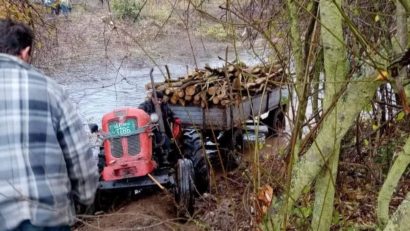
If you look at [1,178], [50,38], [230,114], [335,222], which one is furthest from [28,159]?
[50,38]

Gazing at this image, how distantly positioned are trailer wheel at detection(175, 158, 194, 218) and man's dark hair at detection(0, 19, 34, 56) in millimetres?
3496

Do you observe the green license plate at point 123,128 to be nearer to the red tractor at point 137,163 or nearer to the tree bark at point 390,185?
the red tractor at point 137,163

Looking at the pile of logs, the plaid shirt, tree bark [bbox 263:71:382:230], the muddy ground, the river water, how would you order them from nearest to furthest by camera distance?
the plaid shirt < tree bark [bbox 263:71:382:230] < the muddy ground < the pile of logs < the river water

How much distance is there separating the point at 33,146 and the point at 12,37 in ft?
1.85

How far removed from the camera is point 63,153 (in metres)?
2.69

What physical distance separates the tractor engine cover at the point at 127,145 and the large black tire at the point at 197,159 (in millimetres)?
684

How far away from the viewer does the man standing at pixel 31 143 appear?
2527 mm

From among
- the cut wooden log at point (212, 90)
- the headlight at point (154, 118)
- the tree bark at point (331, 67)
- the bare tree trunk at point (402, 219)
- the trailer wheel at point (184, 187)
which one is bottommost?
the trailer wheel at point (184, 187)

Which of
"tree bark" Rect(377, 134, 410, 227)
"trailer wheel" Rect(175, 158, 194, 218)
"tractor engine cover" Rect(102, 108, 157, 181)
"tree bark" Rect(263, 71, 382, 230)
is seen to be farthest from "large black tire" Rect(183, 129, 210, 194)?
"tree bark" Rect(377, 134, 410, 227)

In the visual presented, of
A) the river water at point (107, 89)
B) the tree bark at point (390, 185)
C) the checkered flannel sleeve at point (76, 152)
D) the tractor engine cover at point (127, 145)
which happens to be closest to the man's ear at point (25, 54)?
the checkered flannel sleeve at point (76, 152)

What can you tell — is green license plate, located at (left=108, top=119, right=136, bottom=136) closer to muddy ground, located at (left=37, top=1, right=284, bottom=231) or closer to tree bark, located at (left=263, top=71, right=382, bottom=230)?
muddy ground, located at (left=37, top=1, right=284, bottom=231)

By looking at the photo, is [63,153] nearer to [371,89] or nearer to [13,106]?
[13,106]

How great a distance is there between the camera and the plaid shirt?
8.29 feet

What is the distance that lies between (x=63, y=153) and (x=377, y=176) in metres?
3.98
